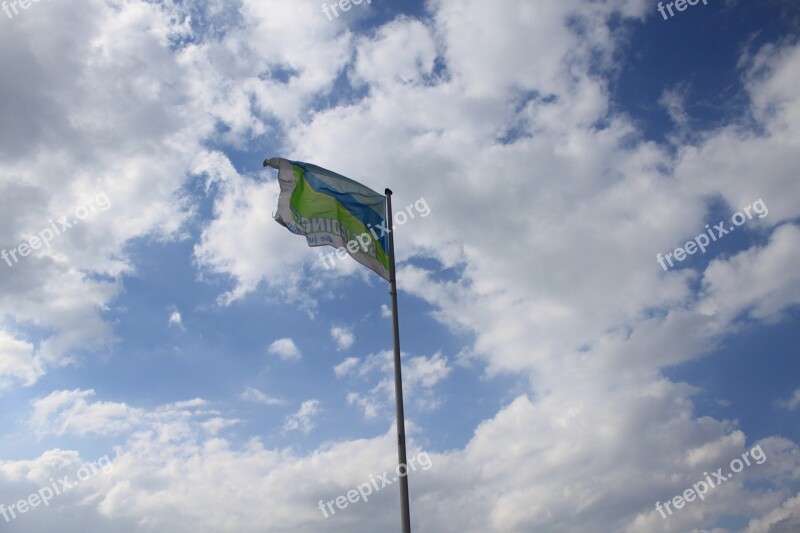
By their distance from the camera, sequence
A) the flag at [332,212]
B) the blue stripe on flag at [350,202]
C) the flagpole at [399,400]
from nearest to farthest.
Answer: the flagpole at [399,400], the flag at [332,212], the blue stripe on flag at [350,202]

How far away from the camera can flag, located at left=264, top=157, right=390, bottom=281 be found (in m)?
25.0

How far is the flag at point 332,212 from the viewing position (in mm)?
25047

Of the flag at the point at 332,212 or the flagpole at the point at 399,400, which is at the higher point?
the flag at the point at 332,212

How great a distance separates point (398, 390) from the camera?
2136 cm

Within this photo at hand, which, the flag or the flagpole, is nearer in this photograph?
the flagpole

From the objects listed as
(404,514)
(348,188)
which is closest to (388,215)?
(348,188)

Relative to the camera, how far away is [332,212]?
2575cm

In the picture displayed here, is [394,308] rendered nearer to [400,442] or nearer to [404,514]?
[400,442]

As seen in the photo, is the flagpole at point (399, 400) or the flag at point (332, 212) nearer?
the flagpole at point (399, 400)

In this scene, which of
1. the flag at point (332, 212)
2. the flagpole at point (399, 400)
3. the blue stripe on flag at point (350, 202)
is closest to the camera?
the flagpole at point (399, 400)

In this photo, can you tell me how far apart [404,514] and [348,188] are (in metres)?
13.9

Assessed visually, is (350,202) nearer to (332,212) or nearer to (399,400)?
(332,212)

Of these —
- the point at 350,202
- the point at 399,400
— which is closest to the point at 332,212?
the point at 350,202

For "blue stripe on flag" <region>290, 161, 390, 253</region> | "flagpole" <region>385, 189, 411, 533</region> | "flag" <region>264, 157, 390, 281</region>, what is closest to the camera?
"flagpole" <region>385, 189, 411, 533</region>
